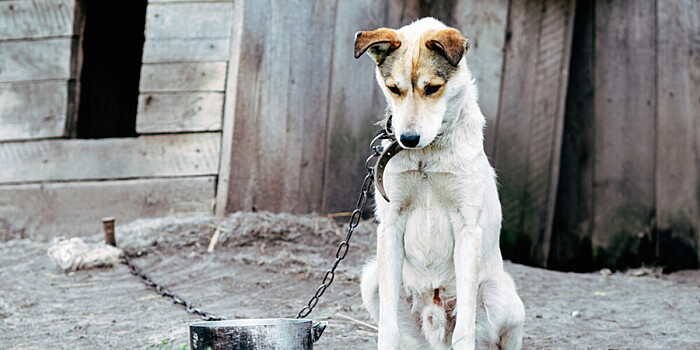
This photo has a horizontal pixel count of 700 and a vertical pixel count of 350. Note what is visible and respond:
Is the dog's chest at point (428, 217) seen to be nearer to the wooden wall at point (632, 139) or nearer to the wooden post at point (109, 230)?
the wooden post at point (109, 230)

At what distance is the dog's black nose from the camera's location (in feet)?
8.14

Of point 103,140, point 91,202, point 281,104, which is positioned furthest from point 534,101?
point 91,202

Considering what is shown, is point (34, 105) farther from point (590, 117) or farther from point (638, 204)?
point (638, 204)

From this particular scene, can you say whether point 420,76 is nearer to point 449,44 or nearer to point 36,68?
point 449,44

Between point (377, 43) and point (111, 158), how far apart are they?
3.75 metres

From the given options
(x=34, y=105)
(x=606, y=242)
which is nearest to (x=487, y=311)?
(x=606, y=242)

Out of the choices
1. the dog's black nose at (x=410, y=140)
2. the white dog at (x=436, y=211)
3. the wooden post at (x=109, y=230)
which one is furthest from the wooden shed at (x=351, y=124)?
the dog's black nose at (x=410, y=140)

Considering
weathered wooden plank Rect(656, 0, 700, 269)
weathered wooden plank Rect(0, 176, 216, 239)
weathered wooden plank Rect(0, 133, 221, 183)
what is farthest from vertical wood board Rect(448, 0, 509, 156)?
weathered wooden plank Rect(0, 176, 216, 239)

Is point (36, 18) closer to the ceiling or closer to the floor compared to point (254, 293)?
closer to the ceiling

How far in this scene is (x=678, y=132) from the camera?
215 inches

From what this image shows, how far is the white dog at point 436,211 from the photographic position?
2.58 metres

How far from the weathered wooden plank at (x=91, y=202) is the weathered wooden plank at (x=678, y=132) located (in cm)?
371

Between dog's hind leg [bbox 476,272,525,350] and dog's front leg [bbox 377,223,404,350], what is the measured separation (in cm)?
36

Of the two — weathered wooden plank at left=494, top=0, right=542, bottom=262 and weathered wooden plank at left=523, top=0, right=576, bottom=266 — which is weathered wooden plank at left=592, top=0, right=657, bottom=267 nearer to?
weathered wooden plank at left=523, top=0, right=576, bottom=266
